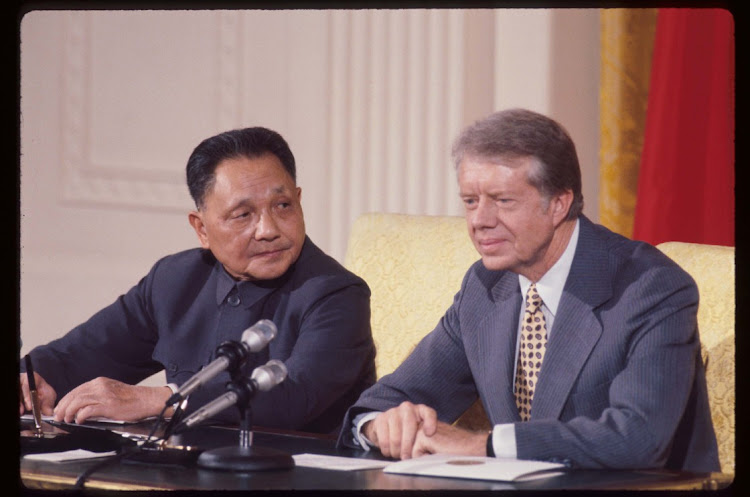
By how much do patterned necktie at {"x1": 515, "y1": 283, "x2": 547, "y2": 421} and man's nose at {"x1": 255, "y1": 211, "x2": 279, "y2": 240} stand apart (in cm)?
70

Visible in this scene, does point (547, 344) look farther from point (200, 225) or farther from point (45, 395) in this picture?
point (45, 395)

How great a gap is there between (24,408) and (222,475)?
3.21 feet

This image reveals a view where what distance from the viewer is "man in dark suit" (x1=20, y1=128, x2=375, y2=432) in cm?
285

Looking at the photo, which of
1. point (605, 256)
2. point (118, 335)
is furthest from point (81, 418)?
point (605, 256)

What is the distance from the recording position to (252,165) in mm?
3033

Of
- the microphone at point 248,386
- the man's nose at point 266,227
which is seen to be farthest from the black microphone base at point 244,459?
the man's nose at point 266,227

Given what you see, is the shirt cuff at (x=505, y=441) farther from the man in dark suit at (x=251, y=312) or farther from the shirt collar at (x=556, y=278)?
the man in dark suit at (x=251, y=312)

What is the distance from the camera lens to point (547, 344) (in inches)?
100

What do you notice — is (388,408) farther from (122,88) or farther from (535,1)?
(122,88)

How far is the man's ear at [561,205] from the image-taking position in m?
2.59

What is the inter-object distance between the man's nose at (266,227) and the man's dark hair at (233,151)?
123 mm

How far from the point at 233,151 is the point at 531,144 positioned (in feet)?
2.86

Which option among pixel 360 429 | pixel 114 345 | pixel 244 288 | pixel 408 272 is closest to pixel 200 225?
pixel 244 288

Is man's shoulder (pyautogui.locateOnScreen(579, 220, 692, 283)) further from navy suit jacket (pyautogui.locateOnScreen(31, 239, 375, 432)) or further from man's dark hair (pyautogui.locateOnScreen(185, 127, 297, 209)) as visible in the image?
man's dark hair (pyautogui.locateOnScreen(185, 127, 297, 209))
